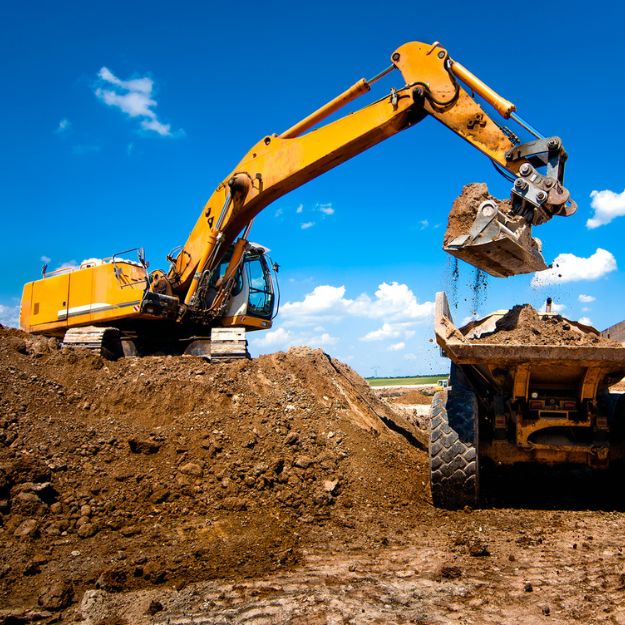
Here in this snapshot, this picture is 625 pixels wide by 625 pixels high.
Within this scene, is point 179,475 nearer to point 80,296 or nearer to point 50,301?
point 80,296

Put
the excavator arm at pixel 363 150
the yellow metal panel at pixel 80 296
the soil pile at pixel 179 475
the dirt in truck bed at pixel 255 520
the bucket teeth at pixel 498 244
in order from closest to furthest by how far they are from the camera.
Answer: the dirt in truck bed at pixel 255 520, the soil pile at pixel 179 475, the bucket teeth at pixel 498 244, the excavator arm at pixel 363 150, the yellow metal panel at pixel 80 296

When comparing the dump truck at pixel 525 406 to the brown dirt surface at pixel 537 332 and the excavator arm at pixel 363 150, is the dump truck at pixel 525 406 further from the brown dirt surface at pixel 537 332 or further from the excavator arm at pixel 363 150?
the excavator arm at pixel 363 150

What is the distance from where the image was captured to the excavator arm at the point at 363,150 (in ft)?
20.1

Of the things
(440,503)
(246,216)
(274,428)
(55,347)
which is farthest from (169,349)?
(440,503)

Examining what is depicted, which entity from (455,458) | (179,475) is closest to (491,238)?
(455,458)

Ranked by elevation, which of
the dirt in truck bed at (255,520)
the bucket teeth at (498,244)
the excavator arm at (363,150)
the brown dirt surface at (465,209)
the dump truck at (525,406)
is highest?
the excavator arm at (363,150)

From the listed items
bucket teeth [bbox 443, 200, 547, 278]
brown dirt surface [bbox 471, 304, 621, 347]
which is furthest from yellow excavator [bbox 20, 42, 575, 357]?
brown dirt surface [bbox 471, 304, 621, 347]

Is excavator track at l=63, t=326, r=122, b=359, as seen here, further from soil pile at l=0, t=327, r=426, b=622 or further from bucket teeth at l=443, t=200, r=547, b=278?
bucket teeth at l=443, t=200, r=547, b=278

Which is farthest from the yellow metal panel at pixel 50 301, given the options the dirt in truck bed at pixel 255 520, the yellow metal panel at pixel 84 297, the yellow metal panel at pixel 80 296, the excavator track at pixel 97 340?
the dirt in truck bed at pixel 255 520

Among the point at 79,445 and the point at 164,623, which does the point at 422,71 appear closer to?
the point at 79,445

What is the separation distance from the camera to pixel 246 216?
10.8 m

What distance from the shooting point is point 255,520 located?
5113mm

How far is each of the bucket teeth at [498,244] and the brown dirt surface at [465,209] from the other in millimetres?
151

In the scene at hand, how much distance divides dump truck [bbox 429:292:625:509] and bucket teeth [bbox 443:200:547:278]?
72 centimetres
